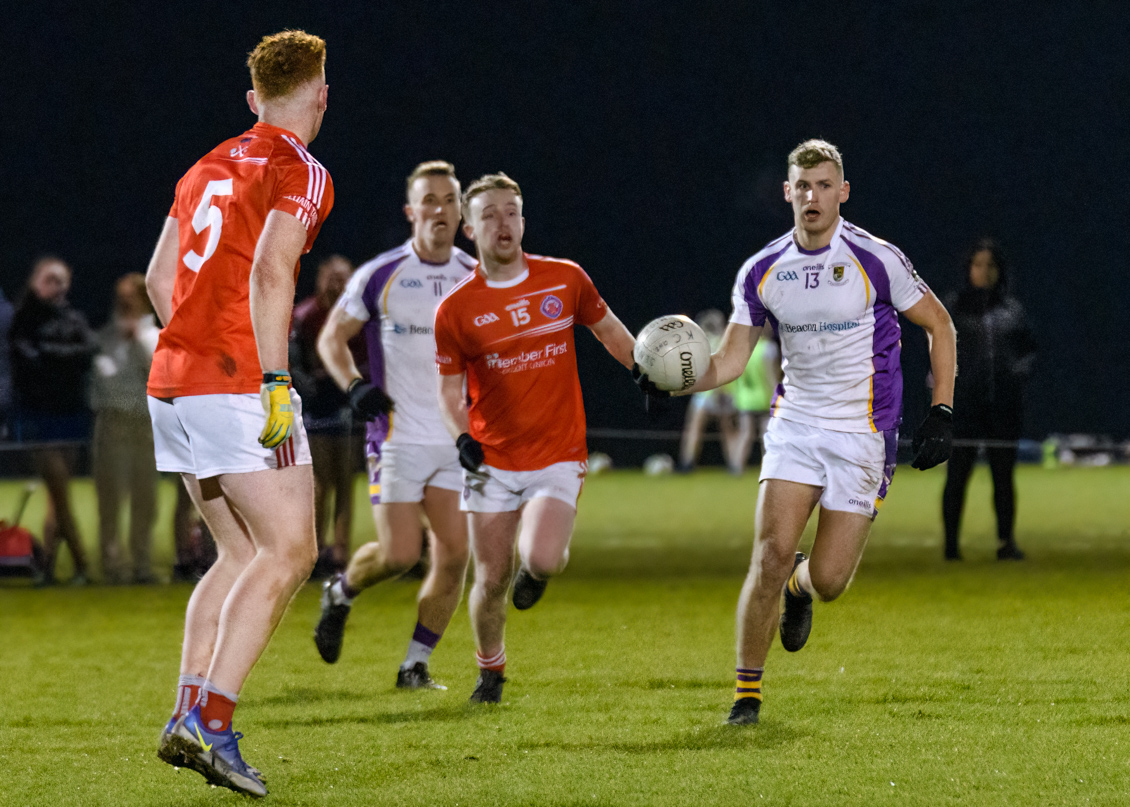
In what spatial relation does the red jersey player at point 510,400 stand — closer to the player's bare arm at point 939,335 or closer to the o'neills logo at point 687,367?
the o'neills logo at point 687,367

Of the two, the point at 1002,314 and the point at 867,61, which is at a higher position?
the point at 867,61

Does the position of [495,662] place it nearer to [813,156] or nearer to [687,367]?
[687,367]

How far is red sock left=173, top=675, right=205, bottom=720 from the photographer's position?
13.7 feet

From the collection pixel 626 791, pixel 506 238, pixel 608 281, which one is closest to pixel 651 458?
pixel 608 281

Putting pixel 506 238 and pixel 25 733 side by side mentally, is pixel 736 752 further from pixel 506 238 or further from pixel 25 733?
pixel 25 733

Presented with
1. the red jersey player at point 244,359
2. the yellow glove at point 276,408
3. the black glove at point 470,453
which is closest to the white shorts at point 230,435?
the red jersey player at point 244,359

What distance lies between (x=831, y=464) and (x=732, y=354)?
579mm

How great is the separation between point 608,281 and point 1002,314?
1314cm

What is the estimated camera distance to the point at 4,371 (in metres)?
9.97

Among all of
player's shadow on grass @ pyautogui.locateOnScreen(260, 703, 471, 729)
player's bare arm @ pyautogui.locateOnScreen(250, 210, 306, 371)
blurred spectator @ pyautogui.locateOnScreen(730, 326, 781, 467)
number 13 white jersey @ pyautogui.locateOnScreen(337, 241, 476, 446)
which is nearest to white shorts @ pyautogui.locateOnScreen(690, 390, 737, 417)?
blurred spectator @ pyautogui.locateOnScreen(730, 326, 781, 467)

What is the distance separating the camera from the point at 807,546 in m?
10.2

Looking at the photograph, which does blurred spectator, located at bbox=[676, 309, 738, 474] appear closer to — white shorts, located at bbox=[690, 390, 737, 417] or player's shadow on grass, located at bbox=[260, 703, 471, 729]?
white shorts, located at bbox=[690, 390, 737, 417]

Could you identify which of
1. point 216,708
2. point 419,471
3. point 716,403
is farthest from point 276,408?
point 716,403

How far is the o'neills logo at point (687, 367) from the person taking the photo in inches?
202
